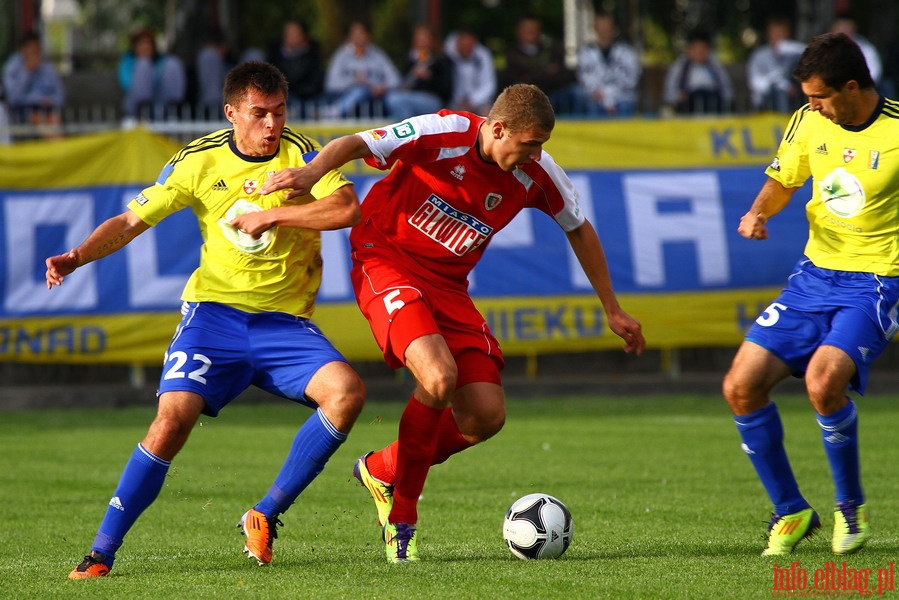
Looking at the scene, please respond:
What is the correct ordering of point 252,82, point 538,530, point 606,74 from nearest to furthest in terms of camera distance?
point 252,82
point 538,530
point 606,74

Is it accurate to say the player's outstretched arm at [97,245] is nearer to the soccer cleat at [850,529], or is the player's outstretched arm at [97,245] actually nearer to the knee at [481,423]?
the knee at [481,423]

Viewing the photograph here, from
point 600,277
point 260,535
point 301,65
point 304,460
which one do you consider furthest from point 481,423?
point 301,65

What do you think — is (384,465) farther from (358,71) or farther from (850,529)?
(358,71)

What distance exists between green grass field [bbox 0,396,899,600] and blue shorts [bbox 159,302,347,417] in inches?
31.4

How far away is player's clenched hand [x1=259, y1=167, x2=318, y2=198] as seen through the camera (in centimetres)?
555

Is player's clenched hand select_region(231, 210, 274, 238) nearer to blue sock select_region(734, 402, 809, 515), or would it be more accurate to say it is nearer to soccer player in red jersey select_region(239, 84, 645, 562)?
soccer player in red jersey select_region(239, 84, 645, 562)

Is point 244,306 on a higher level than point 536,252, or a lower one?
higher

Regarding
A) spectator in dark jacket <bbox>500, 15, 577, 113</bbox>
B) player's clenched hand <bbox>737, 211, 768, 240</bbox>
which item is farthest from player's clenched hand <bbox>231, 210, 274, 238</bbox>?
spectator in dark jacket <bbox>500, 15, 577, 113</bbox>

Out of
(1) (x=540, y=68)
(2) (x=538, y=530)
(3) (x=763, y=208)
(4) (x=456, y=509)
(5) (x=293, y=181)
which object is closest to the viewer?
(5) (x=293, y=181)

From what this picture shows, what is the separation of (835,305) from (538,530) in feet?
5.55

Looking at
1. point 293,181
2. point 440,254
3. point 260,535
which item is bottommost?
point 260,535

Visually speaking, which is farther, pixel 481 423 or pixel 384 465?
pixel 384 465

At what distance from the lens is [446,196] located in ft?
20.6

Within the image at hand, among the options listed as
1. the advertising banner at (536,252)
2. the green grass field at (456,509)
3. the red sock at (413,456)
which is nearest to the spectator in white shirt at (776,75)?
the advertising banner at (536,252)
